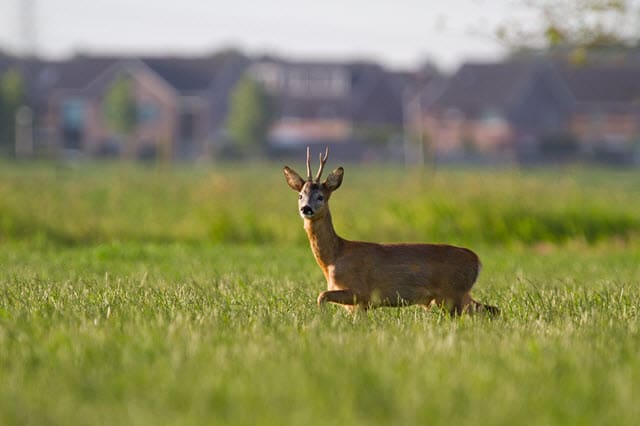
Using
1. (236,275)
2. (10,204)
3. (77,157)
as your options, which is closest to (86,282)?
(236,275)

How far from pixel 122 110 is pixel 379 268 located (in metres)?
77.0

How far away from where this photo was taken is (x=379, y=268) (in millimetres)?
9445

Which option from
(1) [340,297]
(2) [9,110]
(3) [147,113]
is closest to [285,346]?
(1) [340,297]

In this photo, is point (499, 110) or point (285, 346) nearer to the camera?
point (285, 346)

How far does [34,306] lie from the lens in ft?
29.5

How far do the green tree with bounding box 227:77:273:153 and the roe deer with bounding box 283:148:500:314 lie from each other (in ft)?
253

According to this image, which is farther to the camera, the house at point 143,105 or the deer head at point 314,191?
the house at point 143,105

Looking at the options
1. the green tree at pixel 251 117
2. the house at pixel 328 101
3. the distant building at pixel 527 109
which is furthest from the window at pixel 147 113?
the distant building at pixel 527 109

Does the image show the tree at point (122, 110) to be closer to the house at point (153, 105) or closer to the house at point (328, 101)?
the house at point (153, 105)

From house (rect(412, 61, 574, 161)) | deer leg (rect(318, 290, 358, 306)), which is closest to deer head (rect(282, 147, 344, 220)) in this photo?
deer leg (rect(318, 290, 358, 306))

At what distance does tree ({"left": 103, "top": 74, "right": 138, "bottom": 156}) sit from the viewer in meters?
84.9

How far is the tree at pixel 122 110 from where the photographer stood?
278ft

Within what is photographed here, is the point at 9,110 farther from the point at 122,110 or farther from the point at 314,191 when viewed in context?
the point at 314,191

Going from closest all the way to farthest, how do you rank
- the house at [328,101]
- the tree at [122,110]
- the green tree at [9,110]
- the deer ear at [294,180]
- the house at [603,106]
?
1. the deer ear at [294,180]
2. the green tree at [9,110]
3. the tree at [122,110]
4. the house at [603,106]
5. the house at [328,101]
